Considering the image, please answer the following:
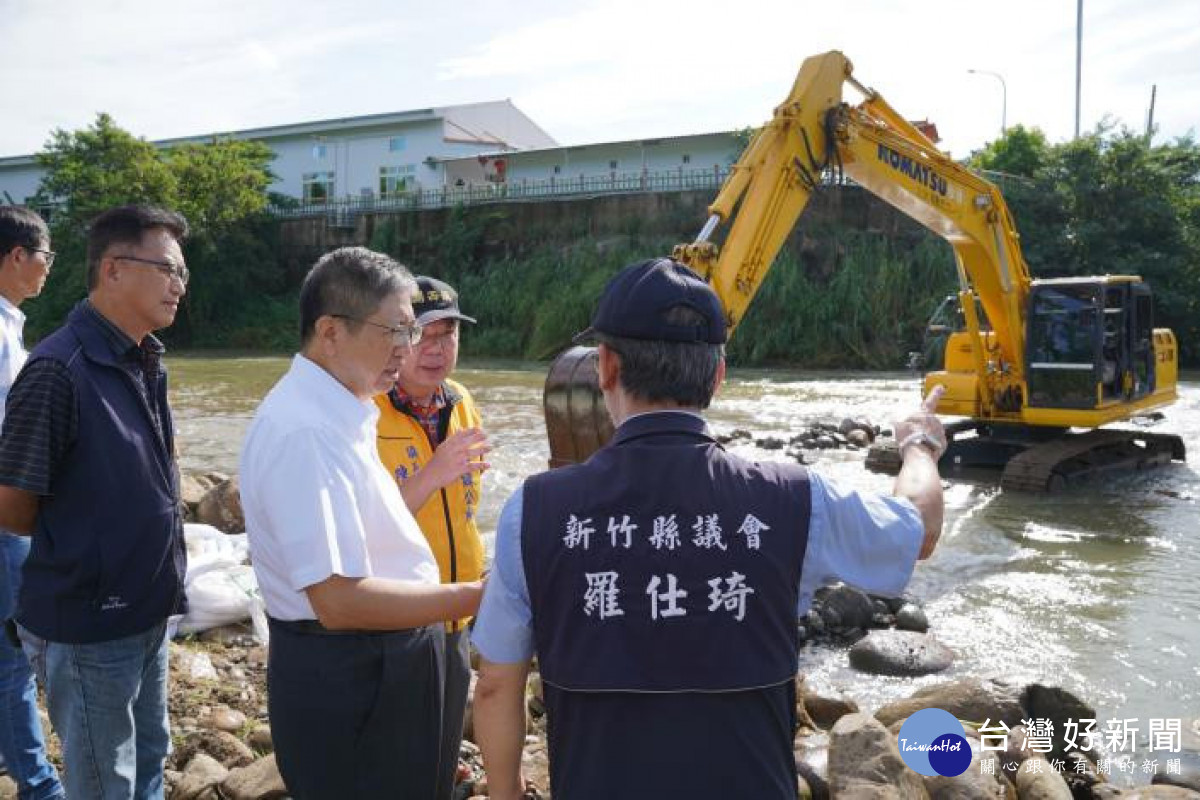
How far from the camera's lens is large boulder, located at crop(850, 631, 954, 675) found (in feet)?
18.2

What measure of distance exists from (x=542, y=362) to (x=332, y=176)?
70.5 ft

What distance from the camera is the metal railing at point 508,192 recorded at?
31469 millimetres

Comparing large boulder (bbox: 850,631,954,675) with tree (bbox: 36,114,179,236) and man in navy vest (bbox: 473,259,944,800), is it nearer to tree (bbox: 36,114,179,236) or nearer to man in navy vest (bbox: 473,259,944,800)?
man in navy vest (bbox: 473,259,944,800)

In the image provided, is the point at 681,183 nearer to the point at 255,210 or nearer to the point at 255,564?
the point at 255,210

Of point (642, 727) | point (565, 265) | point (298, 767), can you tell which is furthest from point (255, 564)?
point (565, 265)

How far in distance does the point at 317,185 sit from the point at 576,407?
42.2 meters

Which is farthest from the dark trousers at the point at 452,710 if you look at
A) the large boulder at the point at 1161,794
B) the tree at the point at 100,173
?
the tree at the point at 100,173

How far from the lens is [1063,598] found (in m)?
6.95

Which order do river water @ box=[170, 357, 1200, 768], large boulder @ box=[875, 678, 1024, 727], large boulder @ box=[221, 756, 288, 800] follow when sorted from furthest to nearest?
1. river water @ box=[170, 357, 1200, 768]
2. large boulder @ box=[875, 678, 1024, 727]
3. large boulder @ box=[221, 756, 288, 800]

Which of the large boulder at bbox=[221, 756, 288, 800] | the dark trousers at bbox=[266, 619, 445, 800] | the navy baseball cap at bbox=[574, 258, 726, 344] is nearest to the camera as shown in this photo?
the navy baseball cap at bbox=[574, 258, 726, 344]

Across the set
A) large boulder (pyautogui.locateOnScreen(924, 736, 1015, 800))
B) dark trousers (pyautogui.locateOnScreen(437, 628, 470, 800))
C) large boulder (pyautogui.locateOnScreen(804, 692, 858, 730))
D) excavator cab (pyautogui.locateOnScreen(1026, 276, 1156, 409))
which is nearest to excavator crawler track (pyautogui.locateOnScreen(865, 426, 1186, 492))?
excavator cab (pyautogui.locateOnScreen(1026, 276, 1156, 409))

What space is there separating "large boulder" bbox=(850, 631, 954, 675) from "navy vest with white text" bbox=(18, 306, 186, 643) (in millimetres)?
4158

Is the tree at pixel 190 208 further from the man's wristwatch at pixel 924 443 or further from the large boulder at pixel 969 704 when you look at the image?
the man's wristwatch at pixel 924 443

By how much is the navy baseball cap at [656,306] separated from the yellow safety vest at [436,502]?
1.30 m
